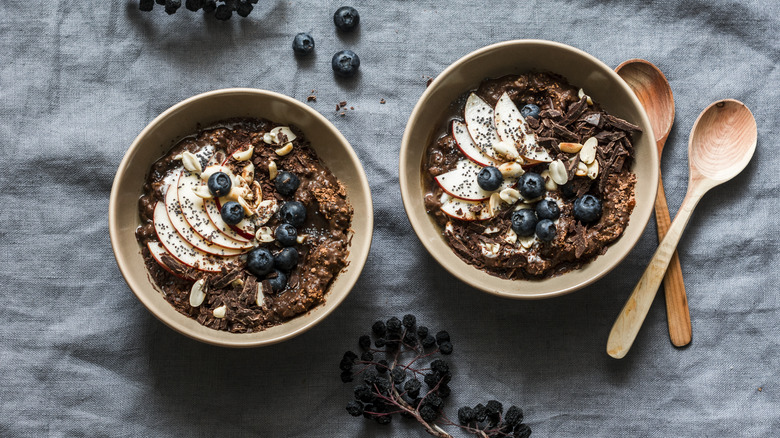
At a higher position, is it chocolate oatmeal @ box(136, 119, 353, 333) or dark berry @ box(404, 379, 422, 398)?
chocolate oatmeal @ box(136, 119, 353, 333)

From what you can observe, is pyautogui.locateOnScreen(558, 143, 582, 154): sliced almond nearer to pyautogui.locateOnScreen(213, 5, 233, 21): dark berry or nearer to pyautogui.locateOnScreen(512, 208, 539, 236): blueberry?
pyautogui.locateOnScreen(512, 208, 539, 236): blueberry

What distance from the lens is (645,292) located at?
3146mm

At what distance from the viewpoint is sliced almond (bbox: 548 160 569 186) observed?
2.89 metres

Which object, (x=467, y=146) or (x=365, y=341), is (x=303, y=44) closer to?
(x=467, y=146)

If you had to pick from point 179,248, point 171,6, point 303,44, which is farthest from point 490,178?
point 171,6

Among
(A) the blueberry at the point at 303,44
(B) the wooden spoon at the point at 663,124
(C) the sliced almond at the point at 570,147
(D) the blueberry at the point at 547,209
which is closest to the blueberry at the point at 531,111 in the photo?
(C) the sliced almond at the point at 570,147

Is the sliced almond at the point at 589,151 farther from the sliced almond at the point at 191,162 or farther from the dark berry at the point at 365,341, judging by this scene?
the sliced almond at the point at 191,162

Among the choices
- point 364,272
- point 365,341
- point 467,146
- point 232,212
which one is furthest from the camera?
point 364,272

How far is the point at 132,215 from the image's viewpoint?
300 cm

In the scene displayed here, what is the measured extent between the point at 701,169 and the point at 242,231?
7.44 feet

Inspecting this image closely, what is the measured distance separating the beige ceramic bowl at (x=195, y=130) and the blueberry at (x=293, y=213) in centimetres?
26

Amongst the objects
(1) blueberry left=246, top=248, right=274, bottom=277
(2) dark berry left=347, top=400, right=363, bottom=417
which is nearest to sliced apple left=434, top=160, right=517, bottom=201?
(1) blueberry left=246, top=248, right=274, bottom=277

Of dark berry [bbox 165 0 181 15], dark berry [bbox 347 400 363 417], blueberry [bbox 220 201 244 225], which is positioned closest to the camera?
blueberry [bbox 220 201 244 225]

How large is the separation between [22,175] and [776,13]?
3935 mm
